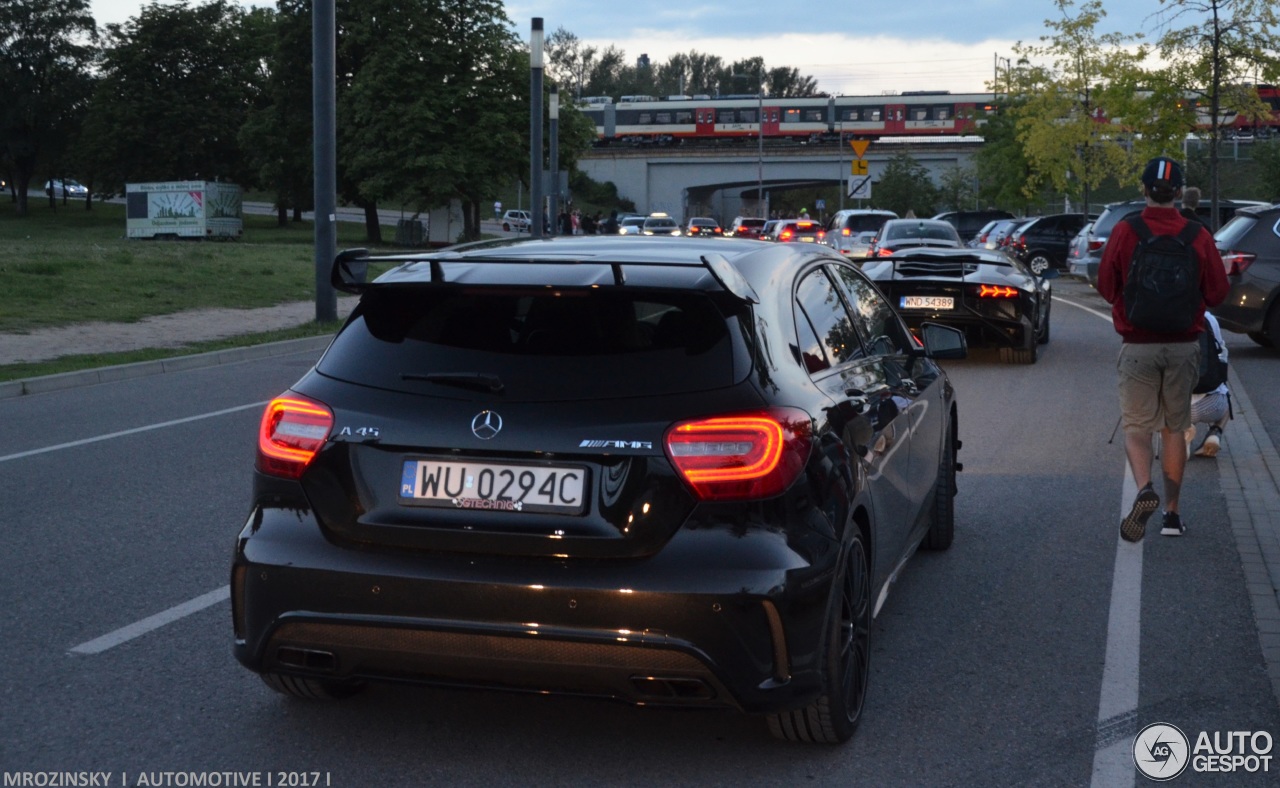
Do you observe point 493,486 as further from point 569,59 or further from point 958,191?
point 569,59

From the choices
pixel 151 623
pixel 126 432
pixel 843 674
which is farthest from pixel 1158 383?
pixel 126 432

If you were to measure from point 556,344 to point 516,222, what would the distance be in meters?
82.2

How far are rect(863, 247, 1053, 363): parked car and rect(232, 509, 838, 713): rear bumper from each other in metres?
12.7

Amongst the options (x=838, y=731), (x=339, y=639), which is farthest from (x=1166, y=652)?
(x=339, y=639)

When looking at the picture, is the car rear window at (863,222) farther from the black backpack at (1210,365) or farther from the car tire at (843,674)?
the car tire at (843,674)

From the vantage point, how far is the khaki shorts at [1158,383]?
23.4ft

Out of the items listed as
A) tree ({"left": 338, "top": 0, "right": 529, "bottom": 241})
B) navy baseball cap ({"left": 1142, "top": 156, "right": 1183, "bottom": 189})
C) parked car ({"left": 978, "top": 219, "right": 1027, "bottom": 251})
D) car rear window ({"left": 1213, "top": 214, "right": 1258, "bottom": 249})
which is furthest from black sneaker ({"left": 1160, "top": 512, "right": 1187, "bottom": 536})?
tree ({"left": 338, "top": 0, "right": 529, "bottom": 241})

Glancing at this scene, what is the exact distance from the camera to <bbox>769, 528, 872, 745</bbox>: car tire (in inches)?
165

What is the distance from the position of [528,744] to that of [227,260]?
33.1 m

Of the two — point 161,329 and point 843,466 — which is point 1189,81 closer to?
point 161,329

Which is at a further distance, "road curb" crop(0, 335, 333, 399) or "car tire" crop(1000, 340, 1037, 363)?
"car tire" crop(1000, 340, 1037, 363)

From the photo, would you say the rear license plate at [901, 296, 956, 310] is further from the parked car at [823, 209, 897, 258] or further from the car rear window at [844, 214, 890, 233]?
the car rear window at [844, 214, 890, 233]

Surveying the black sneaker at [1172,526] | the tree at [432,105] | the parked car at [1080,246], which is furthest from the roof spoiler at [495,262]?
the tree at [432,105]

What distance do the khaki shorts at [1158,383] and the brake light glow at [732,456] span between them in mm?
3757
